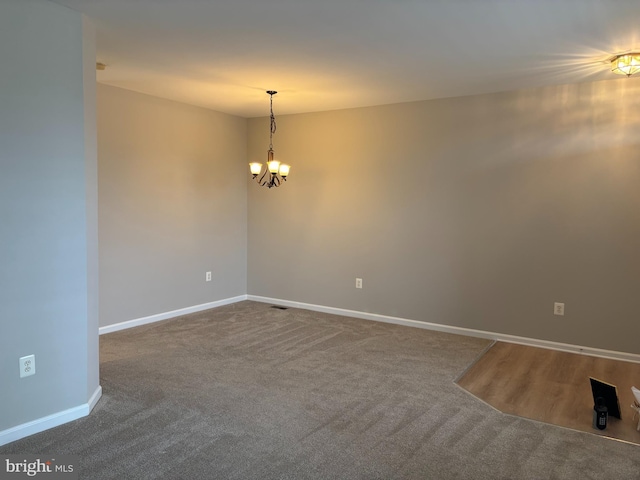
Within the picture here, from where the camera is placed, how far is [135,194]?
5008 mm

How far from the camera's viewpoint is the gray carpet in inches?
96.0

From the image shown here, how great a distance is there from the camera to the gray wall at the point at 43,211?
8.50ft

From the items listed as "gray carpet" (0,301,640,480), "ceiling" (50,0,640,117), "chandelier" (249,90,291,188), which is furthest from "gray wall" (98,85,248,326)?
"gray carpet" (0,301,640,480)

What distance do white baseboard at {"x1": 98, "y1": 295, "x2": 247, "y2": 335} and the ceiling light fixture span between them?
4.82 meters

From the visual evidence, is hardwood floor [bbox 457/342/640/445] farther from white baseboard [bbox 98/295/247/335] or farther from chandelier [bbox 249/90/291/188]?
white baseboard [bbox 98/295/247/335]

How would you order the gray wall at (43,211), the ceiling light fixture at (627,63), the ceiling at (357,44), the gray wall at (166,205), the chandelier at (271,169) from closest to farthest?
1. the gray wall at (43,211)
2. the ceiling at (357,44)
3. the ceiling light fixture at (627,63)
4. the gray wall at (166,205)
5. the chandelier at (271,169)

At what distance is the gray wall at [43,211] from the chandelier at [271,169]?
2.18m

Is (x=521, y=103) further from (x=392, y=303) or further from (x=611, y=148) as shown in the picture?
(x=392, y=303)

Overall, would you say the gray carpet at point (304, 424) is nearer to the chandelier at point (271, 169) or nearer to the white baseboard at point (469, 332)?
the white baseboard at point (469, 332)

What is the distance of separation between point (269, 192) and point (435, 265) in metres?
2.40

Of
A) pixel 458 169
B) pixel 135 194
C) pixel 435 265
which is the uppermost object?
pixel 458 169

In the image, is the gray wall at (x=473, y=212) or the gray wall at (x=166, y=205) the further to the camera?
the gray wall at (x=166, y=205)

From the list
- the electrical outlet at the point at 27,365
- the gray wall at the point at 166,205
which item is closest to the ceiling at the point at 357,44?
the gray wall at the point at 166,205

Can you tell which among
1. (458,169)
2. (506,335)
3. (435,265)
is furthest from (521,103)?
(506,335)
